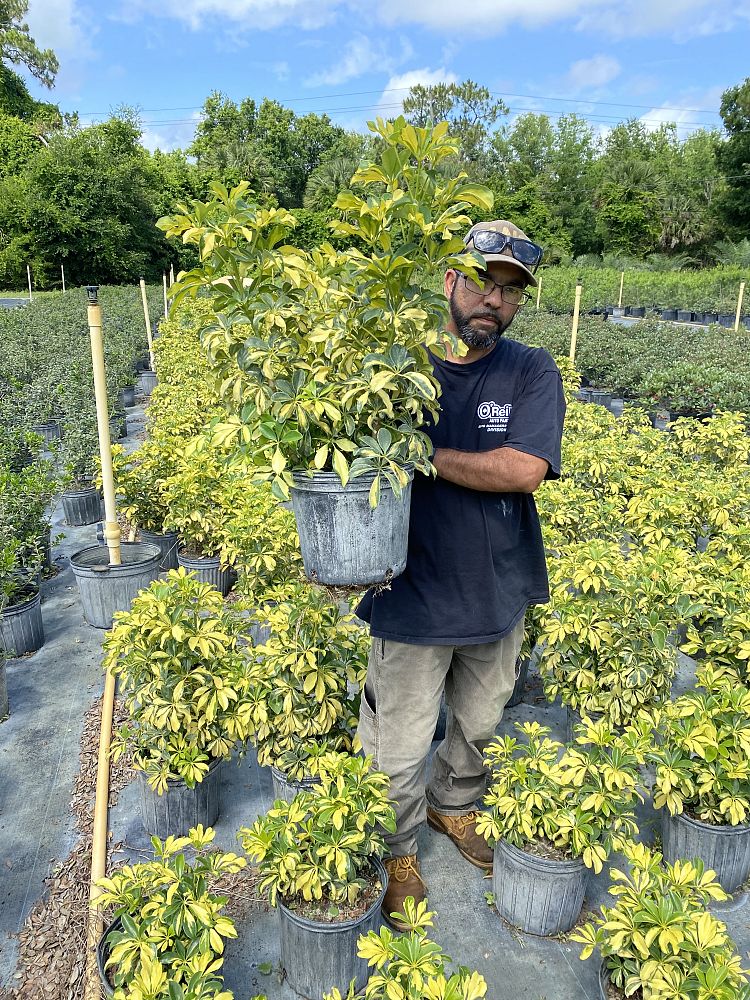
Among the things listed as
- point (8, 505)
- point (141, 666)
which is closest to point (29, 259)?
point (8, 505)

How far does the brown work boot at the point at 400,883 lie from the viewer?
2.55 meters

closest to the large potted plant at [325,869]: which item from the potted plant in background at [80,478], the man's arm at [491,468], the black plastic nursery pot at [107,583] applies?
the man's arm at [491,468]

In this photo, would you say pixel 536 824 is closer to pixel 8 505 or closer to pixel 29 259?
pixel 8 505

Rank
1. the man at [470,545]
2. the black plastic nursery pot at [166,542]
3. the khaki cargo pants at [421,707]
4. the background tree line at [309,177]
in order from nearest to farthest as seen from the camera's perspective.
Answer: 1. the man at [470,545]
2. the khaki cargo pants at [421,707]
3. the black plastic nursery pot at [166,542]
4. the background tree line at [309,177]

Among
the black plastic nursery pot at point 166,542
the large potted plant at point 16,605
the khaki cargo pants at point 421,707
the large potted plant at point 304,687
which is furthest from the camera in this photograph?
the black plastic nursery pot at point 166,542

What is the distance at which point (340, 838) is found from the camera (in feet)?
7.21

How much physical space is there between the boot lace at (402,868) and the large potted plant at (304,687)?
44 centimetres

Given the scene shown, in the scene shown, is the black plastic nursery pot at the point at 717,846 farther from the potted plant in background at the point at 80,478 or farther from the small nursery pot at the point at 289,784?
the potted plant in background at the point at 80,478

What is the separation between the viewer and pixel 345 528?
1904 mm

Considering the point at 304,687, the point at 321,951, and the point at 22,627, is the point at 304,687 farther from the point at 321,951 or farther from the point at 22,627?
the point at 22,627

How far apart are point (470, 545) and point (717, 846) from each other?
155cm

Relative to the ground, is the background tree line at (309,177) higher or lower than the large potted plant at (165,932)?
higher

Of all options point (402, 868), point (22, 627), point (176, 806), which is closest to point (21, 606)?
point (22, 627)

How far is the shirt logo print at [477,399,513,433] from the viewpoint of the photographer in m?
2.42
